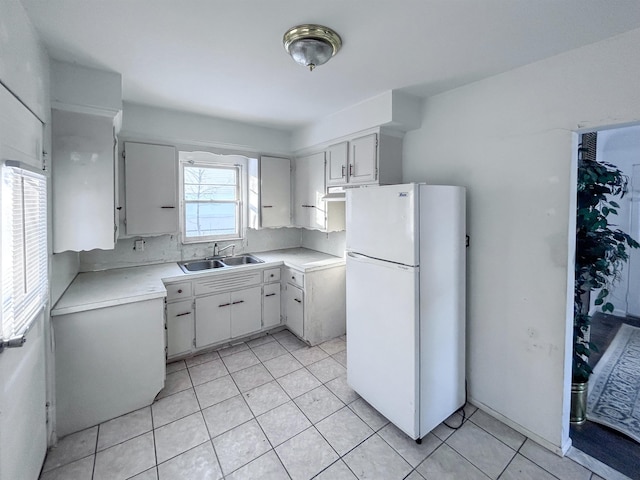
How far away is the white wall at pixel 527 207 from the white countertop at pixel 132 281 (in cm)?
158

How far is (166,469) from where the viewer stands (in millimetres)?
1676

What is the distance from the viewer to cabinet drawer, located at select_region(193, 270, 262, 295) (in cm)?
282

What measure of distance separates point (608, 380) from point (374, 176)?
275 centimetres

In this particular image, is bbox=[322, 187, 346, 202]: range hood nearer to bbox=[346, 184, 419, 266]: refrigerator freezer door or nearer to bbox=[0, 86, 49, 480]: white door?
bbox=[346, 184, 419, 266]: refrigerator freezer door

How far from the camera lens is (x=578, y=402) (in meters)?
2.00

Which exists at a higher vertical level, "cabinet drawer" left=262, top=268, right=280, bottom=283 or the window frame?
the window frame

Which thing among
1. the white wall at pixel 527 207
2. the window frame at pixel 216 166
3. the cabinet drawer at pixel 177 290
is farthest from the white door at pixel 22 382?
the white wall at pixel 527 207

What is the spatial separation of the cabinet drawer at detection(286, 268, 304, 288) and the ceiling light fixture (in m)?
1.98

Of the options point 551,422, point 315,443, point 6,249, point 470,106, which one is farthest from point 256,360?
point 470,106

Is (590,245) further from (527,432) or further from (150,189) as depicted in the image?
(150,189)

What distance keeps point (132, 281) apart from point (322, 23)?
2.41 metres

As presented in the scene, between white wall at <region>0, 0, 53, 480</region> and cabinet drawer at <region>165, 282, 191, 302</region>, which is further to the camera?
cabinet drawer at <region>165, 282, 191, 302</region>

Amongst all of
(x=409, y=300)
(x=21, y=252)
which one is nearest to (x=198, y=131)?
(x=21, y=252)

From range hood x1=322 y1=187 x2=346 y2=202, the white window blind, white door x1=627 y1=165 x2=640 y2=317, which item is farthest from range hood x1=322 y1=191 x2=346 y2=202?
white door x1=627 y1=165 x2=640 y2=317
